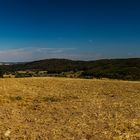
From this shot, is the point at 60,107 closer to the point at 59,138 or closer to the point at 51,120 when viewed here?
the point at 51,120

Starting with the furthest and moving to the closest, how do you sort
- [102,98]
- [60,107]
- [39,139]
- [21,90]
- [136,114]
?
[21,90] < [102,98] < [60,107] < [136,114] < [39,139]

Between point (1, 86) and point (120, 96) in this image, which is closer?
point (120, 96)

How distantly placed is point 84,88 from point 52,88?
11.6ft

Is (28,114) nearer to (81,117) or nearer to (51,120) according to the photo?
(51,120)

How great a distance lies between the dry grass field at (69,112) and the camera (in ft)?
51.8

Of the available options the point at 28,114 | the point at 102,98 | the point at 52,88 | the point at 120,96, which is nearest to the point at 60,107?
the point at 28,114

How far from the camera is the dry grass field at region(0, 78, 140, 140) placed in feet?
51.8

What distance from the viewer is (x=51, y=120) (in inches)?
738

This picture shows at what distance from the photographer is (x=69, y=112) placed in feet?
68.8

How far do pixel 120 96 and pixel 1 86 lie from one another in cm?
1262

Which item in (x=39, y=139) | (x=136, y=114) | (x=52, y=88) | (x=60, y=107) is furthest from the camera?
(x=52, y=88)

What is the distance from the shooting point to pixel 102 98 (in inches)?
1053

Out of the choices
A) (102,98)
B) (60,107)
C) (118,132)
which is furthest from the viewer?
(102,98)

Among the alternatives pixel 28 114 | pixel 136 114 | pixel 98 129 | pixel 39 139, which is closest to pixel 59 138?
pixel 39 139
